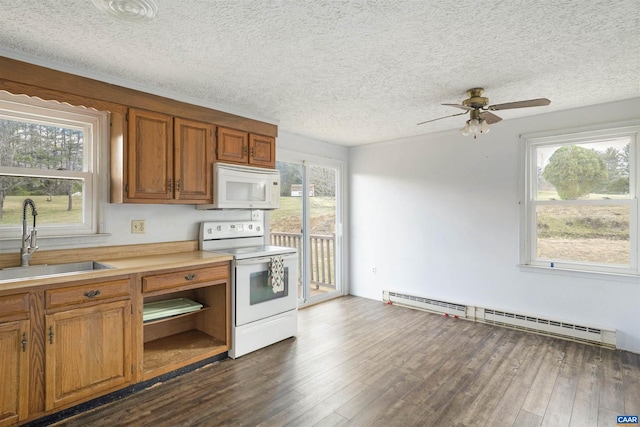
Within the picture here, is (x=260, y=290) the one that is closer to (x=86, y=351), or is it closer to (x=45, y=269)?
(x=86, y=351)

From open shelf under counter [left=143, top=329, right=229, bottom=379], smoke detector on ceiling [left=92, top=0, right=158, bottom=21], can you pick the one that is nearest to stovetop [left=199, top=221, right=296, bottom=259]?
open shelf under counter [left=143, top=329, right=229, bottom=379]

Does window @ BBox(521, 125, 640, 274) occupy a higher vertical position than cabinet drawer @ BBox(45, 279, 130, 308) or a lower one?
higher

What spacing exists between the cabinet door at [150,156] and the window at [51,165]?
0.99ft

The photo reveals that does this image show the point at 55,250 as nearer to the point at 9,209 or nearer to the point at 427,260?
the point at 9,209

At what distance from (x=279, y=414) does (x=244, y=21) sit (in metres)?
2.28

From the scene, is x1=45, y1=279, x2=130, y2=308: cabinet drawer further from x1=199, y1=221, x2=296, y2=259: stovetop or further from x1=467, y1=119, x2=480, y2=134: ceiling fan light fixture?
x1=467, y1=119, x2=480, y2=134: ceiling fan light fixture

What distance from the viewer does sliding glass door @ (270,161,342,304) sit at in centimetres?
427

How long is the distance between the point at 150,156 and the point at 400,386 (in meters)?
2.57

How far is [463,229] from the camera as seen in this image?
3951 millimetres

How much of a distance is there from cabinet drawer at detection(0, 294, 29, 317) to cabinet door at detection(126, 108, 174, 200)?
0.93 metres

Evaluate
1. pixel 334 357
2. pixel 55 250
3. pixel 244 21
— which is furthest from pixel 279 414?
pixel 244 21

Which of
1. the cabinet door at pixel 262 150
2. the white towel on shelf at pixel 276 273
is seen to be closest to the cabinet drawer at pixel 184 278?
the white towel on shelf at pixel 276 273

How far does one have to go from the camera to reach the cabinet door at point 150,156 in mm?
2564

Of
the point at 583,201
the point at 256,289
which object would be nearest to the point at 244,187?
the point at 256,289
